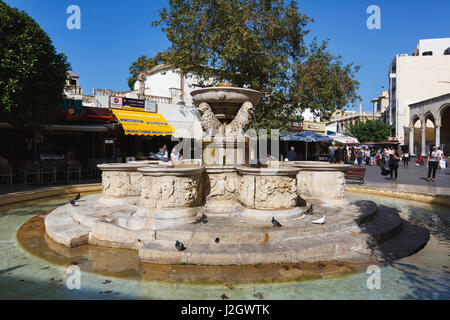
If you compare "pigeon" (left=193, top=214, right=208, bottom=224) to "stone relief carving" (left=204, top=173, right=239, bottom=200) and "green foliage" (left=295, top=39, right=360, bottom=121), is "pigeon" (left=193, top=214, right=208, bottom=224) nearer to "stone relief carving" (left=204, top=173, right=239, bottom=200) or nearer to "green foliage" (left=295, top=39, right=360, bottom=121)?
"stone relief carving" (left=204, top=173, right=239, bottom=200)

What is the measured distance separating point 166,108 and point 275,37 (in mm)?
9090

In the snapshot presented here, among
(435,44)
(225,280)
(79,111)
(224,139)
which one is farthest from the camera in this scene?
(435,44)

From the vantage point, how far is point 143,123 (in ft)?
53.1

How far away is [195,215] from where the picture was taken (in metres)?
4.55

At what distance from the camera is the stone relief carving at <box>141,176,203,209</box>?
14.5 feet

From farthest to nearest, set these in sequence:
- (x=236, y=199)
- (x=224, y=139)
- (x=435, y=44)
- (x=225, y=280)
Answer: (x=435, y=44)
(x=224, y=139)
(x=236, y=199)
(x=225, y=280)

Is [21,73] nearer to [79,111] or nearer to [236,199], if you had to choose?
[79,111]

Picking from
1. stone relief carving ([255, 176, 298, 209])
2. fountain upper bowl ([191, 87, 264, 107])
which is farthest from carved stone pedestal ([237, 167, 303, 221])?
fountain upper bowl ([191, 87, 264, 107])

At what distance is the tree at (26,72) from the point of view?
847cm

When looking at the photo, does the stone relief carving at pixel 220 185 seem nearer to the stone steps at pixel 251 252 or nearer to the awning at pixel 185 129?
the stone steps at pixel 251 252

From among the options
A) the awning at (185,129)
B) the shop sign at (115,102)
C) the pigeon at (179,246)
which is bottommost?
the pigeon at (179,246)

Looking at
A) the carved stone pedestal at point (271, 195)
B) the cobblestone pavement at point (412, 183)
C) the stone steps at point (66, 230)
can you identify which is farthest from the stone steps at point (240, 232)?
the cobblestone pavement at point (412, 183)

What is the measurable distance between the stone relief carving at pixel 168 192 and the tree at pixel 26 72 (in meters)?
6.80
